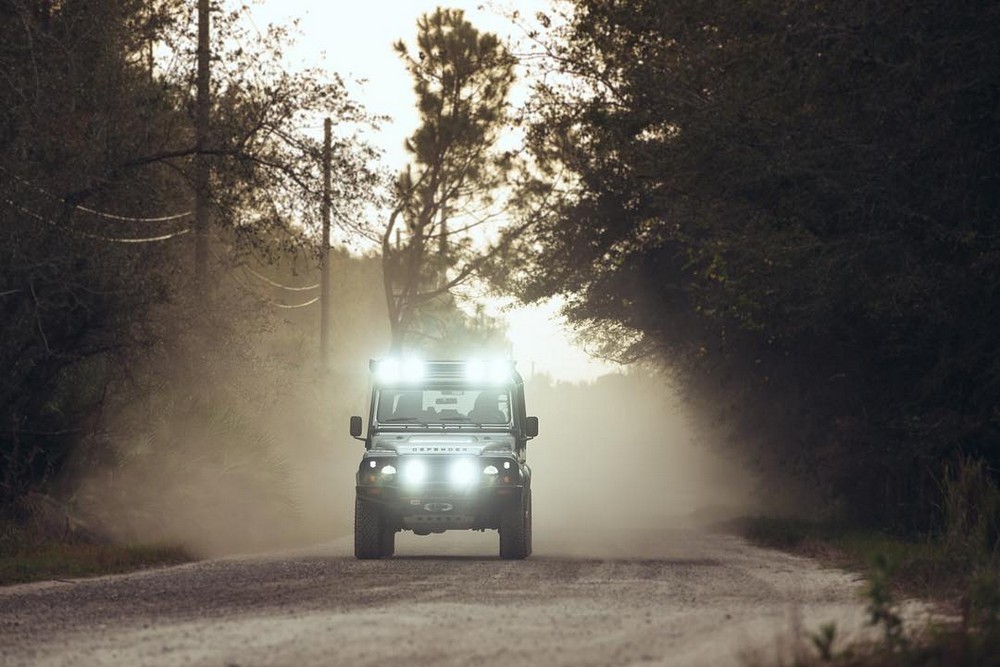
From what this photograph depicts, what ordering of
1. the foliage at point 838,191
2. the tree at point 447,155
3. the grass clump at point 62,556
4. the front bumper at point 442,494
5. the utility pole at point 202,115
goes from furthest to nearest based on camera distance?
the tree at point 447,155, the utility pole at point 202,115, the front bumper at point 442,494, the foliage at point 838,191, the grass clump at point 62,556

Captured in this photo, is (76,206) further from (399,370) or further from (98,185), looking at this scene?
(399,370)

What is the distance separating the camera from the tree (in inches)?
1916

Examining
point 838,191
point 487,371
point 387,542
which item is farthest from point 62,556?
point 838,191

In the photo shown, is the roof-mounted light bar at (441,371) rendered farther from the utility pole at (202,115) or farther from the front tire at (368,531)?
the utility pole at (202,115)

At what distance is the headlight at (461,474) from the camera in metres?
19.3

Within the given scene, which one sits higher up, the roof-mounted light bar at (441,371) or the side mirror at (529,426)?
the roof-mounted light bar at (441,371)

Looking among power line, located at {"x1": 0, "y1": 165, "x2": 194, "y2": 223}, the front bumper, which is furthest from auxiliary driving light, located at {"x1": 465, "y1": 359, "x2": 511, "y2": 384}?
power line, located at {"x1": 0, "y1": 165, "x2": 194, "y2": 223}

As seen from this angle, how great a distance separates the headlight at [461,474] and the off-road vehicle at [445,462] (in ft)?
0.04

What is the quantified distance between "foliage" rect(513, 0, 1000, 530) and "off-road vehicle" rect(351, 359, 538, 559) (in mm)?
4101

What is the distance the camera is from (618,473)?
274 ft

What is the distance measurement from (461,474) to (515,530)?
0.99 m

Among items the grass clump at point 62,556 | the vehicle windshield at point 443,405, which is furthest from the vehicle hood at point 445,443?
the grass clump at point 62,556

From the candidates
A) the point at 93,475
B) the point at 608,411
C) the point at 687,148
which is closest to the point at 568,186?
the point at 687,148

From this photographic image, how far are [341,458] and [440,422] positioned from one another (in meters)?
24.4
